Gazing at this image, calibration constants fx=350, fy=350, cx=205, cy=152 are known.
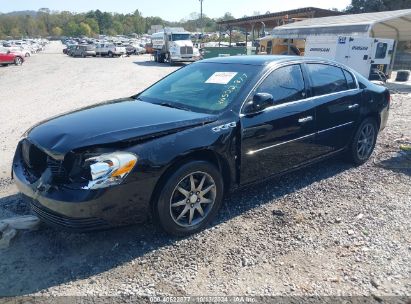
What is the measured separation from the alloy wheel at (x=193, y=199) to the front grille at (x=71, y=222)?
67 centimetres

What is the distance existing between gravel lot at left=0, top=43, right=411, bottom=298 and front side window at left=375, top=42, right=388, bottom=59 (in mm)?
13767

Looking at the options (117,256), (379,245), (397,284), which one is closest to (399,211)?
(379,245)

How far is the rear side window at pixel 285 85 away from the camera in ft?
12.7

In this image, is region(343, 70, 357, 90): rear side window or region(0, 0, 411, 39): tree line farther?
region(0, 0, 411, 39): tree line

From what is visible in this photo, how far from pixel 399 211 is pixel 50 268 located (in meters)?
3.64

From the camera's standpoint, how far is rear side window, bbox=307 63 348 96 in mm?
4367

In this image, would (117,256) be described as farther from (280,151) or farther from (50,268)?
(280,151)

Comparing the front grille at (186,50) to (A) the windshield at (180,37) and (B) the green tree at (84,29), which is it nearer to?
(A) the windshield at (180,37)

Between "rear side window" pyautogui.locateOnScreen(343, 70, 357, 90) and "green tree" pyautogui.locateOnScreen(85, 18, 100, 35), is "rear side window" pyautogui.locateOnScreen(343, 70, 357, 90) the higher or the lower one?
the lower one

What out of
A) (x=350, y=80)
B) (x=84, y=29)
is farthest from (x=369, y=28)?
(x=84, y=29)

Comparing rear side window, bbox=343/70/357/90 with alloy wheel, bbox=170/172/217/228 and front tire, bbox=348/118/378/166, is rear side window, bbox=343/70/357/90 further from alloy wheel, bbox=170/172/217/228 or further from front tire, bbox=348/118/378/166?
alloy wheel, bbox=170/172/217/228

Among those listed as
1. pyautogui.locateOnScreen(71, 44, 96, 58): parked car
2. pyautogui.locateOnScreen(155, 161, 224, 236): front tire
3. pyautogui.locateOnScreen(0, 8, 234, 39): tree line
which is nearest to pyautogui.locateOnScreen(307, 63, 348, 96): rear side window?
pyautogui.locateOnScreen(155, 161, 224, 236): front tire

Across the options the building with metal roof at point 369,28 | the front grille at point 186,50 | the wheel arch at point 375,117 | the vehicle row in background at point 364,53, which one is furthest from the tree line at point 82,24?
the wheel arch at point 375,117

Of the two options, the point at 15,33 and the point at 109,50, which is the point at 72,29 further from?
the point at 109,50
